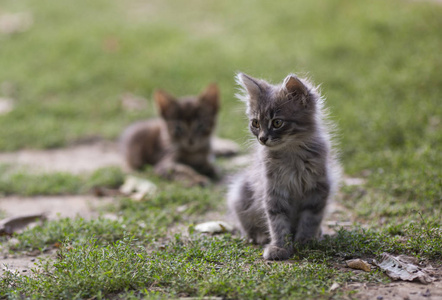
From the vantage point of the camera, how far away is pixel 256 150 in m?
4.81

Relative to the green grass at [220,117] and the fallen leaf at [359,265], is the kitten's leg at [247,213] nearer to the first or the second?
the green grass at [220,117]

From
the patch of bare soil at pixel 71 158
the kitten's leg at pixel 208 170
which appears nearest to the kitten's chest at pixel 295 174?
the kitten's leg at pixel 208 170

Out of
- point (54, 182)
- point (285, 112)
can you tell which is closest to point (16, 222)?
point (54, 182)

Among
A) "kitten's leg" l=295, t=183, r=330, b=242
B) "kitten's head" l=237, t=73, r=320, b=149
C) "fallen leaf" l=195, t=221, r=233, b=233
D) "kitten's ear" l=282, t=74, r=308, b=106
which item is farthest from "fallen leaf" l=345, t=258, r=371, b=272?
"fallen leaf" l=195, t=221, r=233, b=233

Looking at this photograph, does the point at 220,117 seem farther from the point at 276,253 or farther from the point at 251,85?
the point at 276,253

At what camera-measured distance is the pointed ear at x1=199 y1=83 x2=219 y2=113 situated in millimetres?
7754

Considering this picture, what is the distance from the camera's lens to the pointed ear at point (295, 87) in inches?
162

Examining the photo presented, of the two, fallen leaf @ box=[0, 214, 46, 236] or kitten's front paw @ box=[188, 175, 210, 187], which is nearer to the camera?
fallen leaf @ box=[0, 214, 46, 236]

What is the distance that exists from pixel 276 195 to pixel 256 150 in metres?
0.62

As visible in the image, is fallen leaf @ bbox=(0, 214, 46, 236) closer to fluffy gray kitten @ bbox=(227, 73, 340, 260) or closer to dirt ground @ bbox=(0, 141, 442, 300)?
dirt ground @ bbox=(0, 141, 442, 300)

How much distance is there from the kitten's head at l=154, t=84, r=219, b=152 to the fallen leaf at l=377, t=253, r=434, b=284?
4.30 meters

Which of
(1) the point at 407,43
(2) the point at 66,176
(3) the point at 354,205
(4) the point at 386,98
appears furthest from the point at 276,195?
(1) the point at 407,43

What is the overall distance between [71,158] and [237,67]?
411cm

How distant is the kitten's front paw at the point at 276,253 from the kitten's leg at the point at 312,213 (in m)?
0.25
